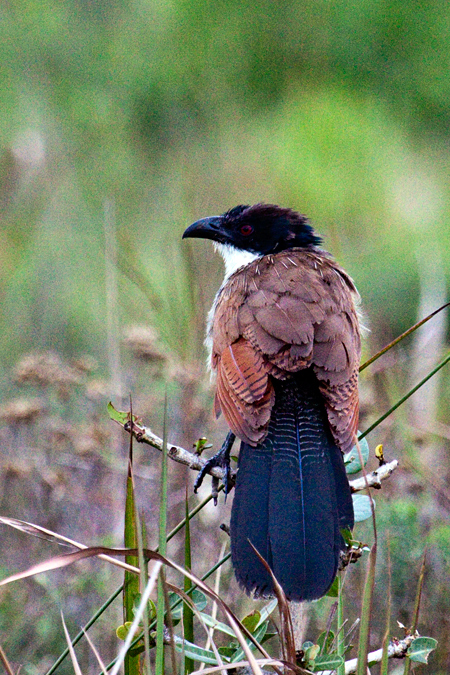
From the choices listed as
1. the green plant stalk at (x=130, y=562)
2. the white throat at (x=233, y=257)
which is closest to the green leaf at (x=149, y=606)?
the green plant stalk at (x=130, y=562)

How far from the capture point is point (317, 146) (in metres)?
7.43

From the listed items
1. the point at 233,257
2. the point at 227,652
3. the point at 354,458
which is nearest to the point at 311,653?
the point at 227,652

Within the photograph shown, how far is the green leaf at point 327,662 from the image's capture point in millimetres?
1597

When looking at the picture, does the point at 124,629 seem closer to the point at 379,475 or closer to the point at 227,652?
the point at 227,652

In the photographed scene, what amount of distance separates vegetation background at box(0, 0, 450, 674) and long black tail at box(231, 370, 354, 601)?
14.3 inches

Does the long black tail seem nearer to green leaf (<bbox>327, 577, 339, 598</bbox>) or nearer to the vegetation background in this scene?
green leaf (<bbox>327, 577, 339, 598</bbox>)

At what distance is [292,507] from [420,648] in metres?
0.40

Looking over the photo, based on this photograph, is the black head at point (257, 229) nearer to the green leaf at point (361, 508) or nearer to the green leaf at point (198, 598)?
the green leaf at point (361, 508)

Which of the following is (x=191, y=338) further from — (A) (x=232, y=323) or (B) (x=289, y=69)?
(B) (x=289, y=69)

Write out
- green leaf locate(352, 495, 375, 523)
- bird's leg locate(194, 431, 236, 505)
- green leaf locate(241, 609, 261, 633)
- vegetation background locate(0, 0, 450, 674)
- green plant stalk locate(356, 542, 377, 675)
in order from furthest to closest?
vegetation background locate(0, 0, 450, 674) < bird's leg locate(194, 431, 236, 505) < green leaf locate(352, 495, 375, 523) < green leaf locate(241, 609, 261, 633) < green plant stalk locate(356, 542, 377, 675)

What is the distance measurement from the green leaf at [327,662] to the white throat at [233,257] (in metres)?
1.83

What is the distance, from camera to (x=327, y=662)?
5.26ft

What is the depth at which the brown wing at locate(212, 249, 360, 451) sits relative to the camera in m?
2.17

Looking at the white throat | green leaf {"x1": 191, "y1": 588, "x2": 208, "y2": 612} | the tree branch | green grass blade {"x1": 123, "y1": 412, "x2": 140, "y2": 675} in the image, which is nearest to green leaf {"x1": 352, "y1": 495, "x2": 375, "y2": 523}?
the tree branch
